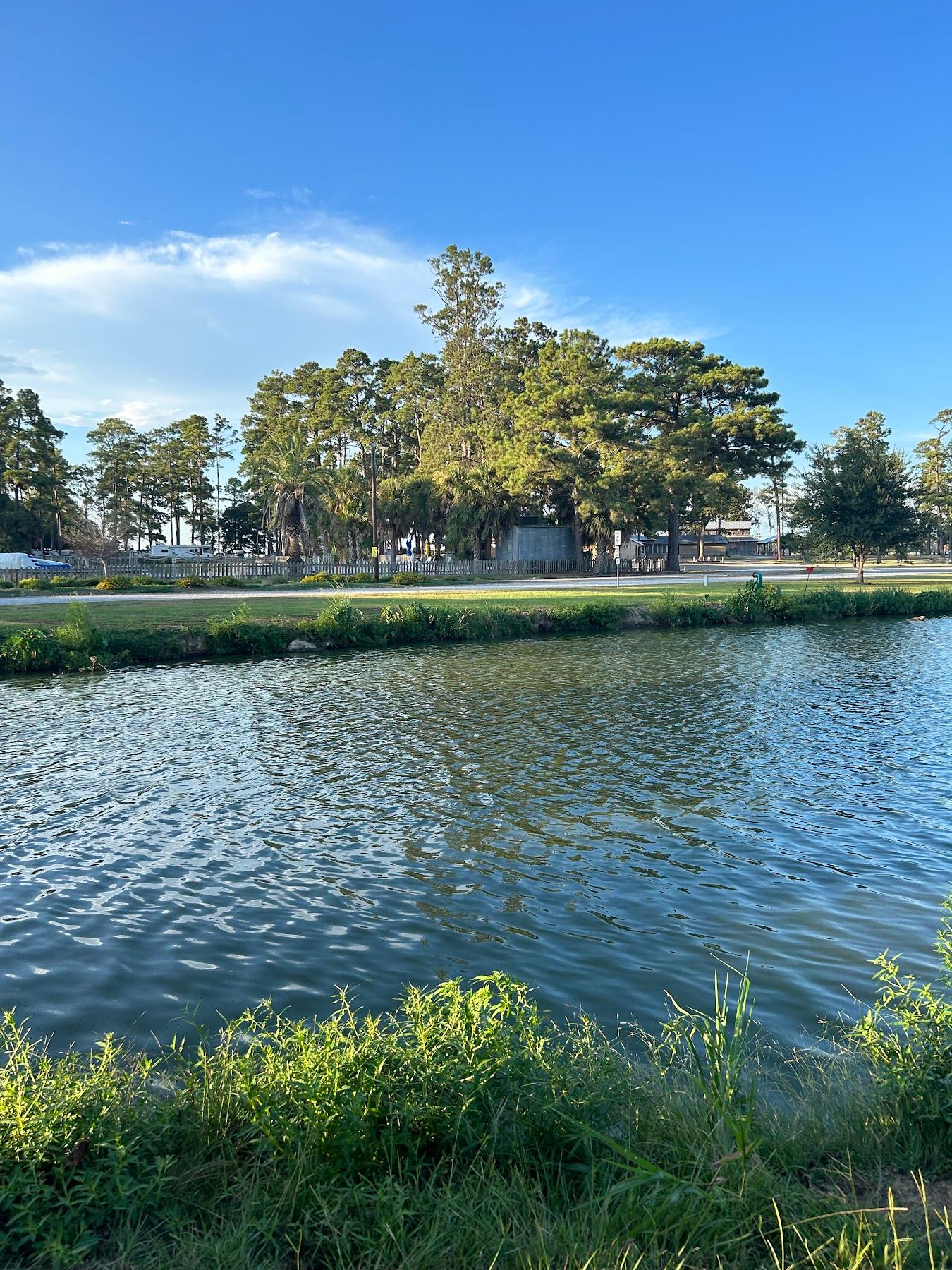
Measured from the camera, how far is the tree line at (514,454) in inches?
2016

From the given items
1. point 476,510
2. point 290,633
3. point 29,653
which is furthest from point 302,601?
point 476,510

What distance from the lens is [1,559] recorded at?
2238 inches

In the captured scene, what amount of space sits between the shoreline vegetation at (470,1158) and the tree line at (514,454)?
4905cm

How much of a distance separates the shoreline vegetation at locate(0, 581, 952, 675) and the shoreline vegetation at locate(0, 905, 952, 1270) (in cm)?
2004

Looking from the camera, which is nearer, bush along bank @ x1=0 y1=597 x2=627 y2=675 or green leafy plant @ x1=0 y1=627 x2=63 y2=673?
green leafy plant @ x1=0 y1=627 x2=63 y2=673

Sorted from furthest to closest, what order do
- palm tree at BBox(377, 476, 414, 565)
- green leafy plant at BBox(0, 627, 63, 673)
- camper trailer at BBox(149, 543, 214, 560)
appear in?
camper trailer at BBox(149, 543, 214, 560)
palm tree at BBox(377, 476, 414, 565)
green leafy plant at BBox(0, 627, 63, 673)

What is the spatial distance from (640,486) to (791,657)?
3365 centimetres

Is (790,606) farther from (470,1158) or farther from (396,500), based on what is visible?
(470,1158)

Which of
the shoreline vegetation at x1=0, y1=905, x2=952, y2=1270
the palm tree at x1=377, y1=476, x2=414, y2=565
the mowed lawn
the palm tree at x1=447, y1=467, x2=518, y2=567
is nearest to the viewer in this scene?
the shoreline vegetation at x1=0, y1=905, x2=952, y2=1270

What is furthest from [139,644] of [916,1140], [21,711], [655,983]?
[916,1140]

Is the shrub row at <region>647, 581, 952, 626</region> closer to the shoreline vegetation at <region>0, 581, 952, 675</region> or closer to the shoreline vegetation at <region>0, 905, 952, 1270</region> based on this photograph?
the shoreline vegetation at <region>0, 581, 952, 675</region>

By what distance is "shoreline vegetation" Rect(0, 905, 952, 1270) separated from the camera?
3109 mm

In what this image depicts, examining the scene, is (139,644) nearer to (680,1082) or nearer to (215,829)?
(215,829)

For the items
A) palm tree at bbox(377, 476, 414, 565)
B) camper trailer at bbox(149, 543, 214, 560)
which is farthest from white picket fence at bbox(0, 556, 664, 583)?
camper trailer at bbox(149, 543, 214, 560)
